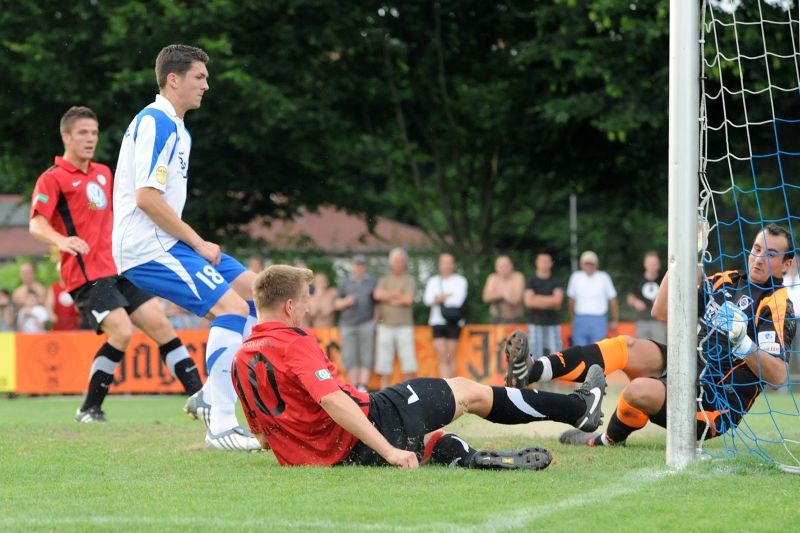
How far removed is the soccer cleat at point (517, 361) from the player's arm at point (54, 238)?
11.8ft

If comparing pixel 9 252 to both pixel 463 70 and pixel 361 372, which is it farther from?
pixel 361 372

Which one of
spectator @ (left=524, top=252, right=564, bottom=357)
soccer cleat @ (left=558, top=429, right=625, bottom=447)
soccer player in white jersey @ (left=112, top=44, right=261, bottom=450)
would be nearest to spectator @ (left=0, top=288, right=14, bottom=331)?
spectator @ (left=524, top=252, right=564, bottom=357)

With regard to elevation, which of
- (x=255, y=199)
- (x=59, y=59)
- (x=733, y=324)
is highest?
(x=59, y=59)

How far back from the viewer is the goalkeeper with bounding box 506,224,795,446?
7.23m

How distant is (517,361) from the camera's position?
7406 millimetres

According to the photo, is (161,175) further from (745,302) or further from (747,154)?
(747,154)

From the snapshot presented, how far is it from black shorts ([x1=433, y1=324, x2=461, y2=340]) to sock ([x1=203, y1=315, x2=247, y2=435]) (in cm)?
986

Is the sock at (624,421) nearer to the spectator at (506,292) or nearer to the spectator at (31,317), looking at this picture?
the spectator at (506,292)

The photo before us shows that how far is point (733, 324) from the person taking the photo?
23.4ft

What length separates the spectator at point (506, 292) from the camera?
17.7 metres

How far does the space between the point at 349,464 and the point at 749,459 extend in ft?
7.27

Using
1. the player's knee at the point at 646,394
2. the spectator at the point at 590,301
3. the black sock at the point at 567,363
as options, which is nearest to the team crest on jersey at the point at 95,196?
the black sock at the point at 567,363

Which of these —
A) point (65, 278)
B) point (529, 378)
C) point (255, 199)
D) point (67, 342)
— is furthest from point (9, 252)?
point (529, 378)

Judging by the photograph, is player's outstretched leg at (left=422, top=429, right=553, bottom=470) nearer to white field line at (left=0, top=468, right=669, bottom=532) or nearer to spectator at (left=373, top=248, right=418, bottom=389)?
white field line at (left=0, top=468, right=669, bottom=532)
